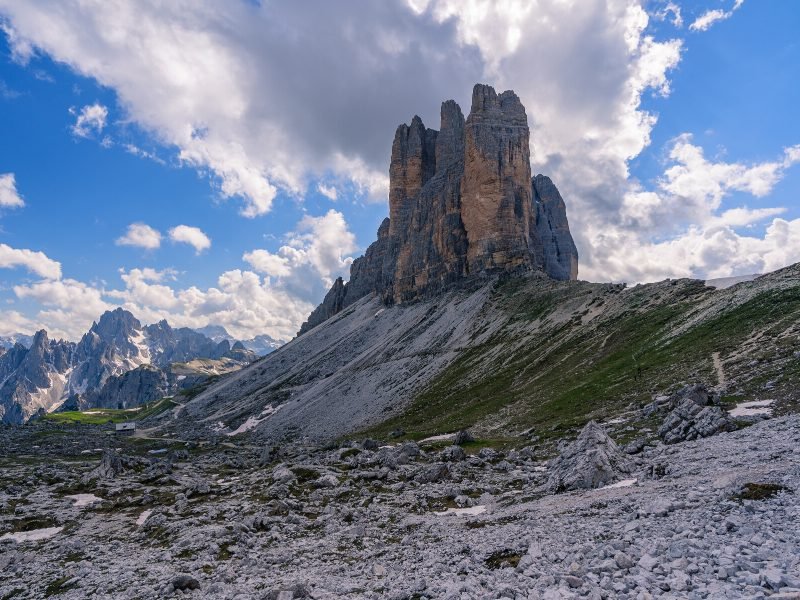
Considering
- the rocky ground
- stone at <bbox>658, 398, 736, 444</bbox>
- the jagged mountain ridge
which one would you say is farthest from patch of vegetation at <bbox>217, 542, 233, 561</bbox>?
the jagged mountain ridge

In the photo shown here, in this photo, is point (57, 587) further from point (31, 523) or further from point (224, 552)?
point (31, 523)

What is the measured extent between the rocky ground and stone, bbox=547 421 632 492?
9 cm

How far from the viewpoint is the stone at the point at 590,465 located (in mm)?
25172

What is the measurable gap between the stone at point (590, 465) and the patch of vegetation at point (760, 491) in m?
9.72

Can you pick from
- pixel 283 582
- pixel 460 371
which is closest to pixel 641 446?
pixel 283 582

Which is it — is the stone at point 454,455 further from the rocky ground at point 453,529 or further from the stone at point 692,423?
the stone at point 692,423

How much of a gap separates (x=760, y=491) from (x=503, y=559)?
8.65 meters

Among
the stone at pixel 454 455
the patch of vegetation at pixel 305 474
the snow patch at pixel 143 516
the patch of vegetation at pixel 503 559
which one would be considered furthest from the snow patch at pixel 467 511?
the snow patch at pixel 143 516

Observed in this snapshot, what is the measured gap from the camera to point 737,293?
6938 cm

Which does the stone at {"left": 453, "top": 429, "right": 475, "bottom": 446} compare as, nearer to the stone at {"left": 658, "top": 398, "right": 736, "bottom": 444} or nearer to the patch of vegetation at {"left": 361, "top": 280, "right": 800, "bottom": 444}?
the patch of vegetation at {"left": 361, "top": 280, "right": 800, "bottom": 444}

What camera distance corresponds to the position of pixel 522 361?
308ft

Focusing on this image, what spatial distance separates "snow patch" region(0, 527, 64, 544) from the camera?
34.0 metres

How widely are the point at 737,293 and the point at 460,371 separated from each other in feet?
181

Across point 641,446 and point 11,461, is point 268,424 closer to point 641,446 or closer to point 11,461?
point 11,461
